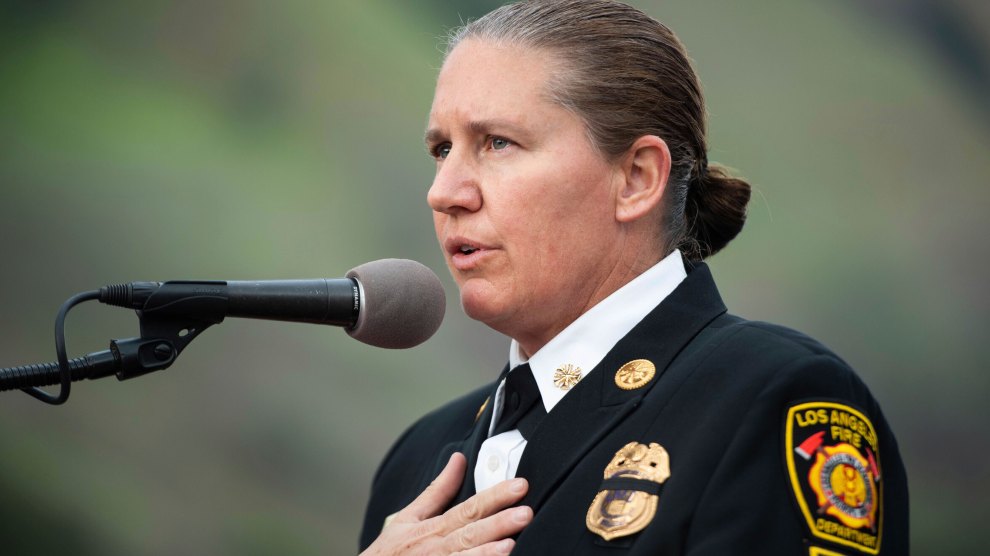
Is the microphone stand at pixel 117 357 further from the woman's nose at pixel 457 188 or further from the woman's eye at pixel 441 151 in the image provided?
the woman's eye at pixel 441 151

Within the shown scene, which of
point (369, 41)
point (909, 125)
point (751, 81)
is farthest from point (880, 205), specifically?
point (369, 41)

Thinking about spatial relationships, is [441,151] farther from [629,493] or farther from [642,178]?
[629,493]

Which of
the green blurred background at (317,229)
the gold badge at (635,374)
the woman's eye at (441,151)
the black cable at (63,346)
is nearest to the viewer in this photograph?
the black cable at (63,346)

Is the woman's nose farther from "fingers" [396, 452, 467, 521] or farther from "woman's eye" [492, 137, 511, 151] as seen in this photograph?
→ "fingers" [396, 452, 467, 521]

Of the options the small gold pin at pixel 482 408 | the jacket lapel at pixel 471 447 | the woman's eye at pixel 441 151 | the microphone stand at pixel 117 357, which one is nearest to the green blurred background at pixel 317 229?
the small gold pin at pixel 482 408

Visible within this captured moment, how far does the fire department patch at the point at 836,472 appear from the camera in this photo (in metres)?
1.58

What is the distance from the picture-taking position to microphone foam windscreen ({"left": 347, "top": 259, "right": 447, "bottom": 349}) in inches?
71.2

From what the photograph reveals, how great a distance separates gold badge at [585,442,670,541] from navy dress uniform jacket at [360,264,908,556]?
12 millimetres

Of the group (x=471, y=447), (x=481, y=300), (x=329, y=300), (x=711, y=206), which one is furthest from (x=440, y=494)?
(x=711, y=206)

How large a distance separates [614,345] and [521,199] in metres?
0.32

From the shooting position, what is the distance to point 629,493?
171 cm

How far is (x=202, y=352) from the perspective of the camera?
135 inches

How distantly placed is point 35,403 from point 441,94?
1.81 m

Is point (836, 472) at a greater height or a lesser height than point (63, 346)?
lesser
